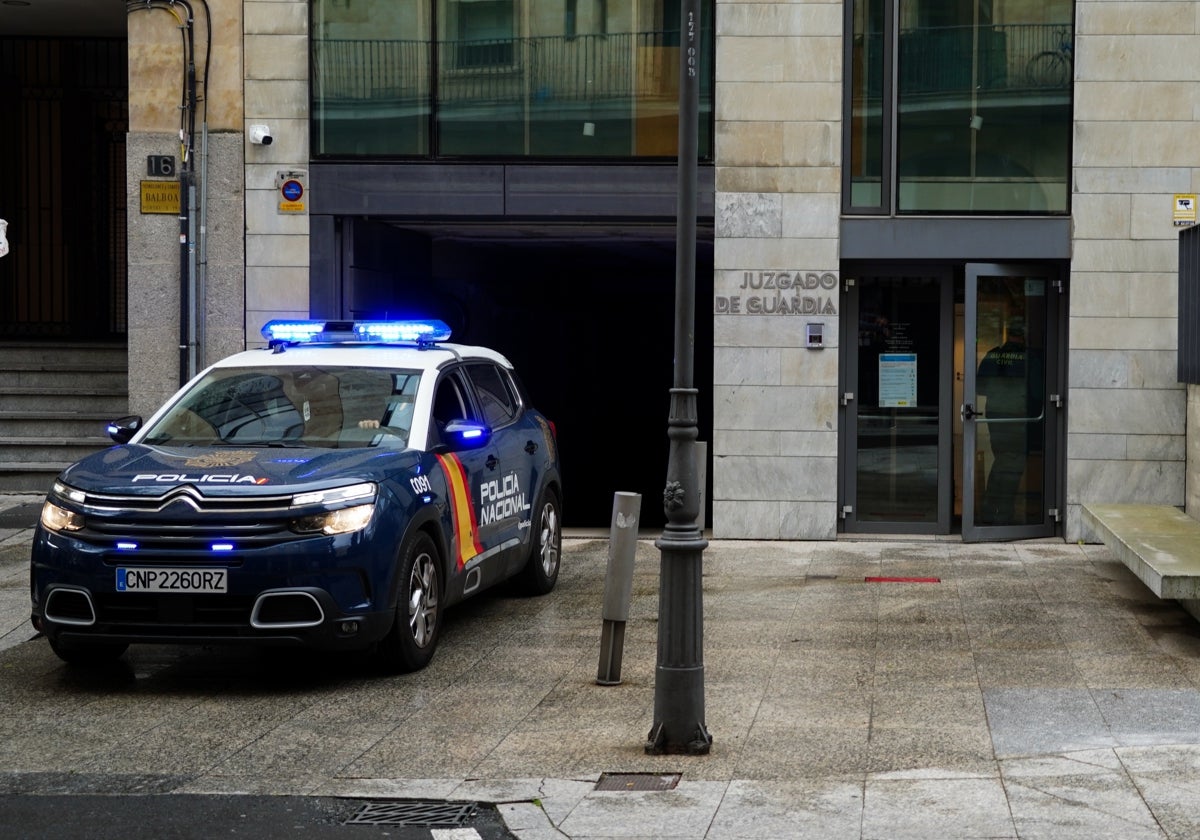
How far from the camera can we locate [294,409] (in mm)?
9555

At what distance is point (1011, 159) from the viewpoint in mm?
13969

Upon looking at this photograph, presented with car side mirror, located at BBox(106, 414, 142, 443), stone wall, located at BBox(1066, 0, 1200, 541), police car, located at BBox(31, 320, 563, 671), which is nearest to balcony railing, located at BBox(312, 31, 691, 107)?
stone wall, located at BBox(1066, 0, 1200, 541)

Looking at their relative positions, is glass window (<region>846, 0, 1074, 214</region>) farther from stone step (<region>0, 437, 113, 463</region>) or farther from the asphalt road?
the asphalt road

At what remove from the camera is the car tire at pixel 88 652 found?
8.79 m

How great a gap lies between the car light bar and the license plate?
2664mm

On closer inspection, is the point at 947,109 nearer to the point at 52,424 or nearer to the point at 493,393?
the point at 493,393

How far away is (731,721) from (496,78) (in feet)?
26.3

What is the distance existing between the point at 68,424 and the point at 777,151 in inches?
281

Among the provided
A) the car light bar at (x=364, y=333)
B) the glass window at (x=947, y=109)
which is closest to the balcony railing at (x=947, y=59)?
the glass window at (x=947, y=109)

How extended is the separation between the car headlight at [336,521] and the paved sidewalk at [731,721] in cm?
85

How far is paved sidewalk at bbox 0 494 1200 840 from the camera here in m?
6.29

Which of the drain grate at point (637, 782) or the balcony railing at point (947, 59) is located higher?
the balcony railing at point (947, 59)

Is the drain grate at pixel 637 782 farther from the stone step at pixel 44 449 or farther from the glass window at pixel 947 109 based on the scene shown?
the stone step at pixel 44 449

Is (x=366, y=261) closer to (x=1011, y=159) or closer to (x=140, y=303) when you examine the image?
(x=140, y=303)
